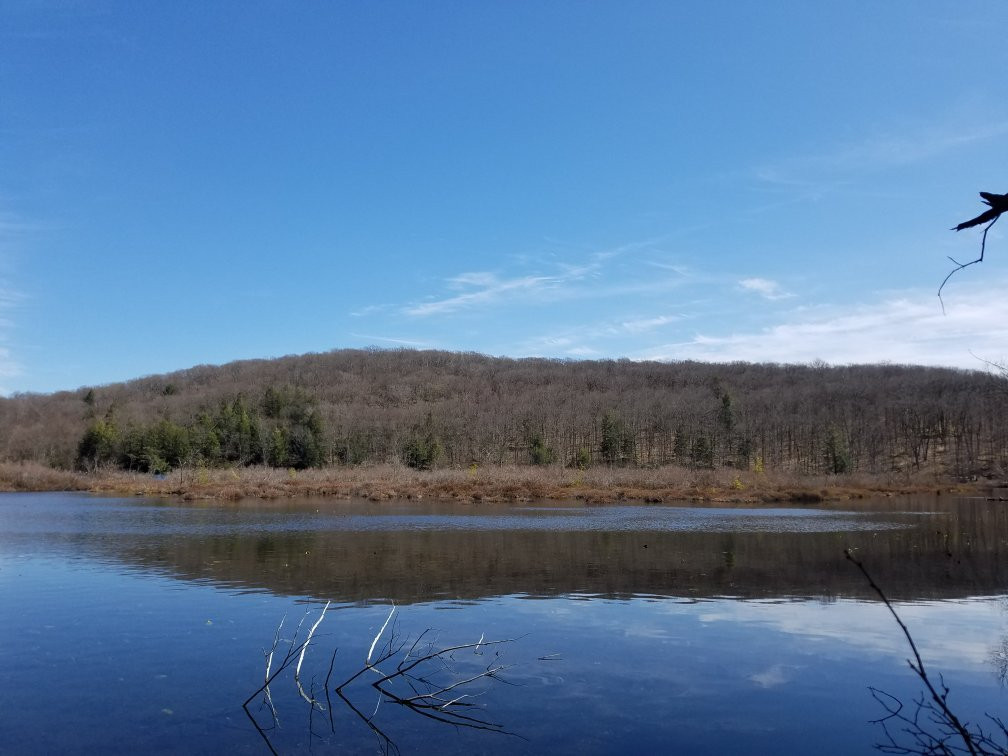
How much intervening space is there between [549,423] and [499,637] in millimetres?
123498

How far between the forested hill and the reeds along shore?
16.6m

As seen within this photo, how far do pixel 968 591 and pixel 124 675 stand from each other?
19.7 meters

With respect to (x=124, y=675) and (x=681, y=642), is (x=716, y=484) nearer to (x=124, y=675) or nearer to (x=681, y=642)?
(x=681, y=642)

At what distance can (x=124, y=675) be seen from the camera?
11773 mm

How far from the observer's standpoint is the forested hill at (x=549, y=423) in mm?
100000

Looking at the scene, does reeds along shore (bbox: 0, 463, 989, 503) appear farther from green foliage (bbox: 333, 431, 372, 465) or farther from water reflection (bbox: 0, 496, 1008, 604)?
green foliage (bbox: 333, 431, 372, 465)

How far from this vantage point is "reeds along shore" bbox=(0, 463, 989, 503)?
202ft

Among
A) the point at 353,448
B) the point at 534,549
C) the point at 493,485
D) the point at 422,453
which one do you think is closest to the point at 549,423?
the point at 353,448

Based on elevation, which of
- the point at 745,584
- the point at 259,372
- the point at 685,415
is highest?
the point at 259,372

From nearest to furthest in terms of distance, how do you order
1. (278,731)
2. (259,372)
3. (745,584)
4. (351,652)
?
1. (278,731)
2. (351,652)
3. (745,584)
4. (259,372)

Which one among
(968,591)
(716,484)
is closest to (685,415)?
(716,484)

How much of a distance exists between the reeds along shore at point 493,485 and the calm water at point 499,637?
30841mm

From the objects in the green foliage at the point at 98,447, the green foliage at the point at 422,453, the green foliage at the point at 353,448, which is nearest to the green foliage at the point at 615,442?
the green foliage at the point at 422,453

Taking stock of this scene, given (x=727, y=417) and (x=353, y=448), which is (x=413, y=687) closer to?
(x=353, y=448)
